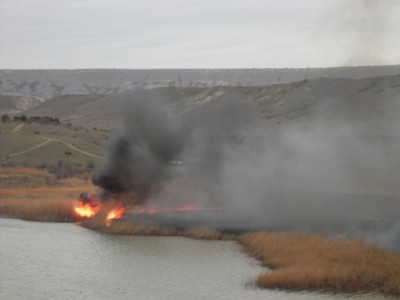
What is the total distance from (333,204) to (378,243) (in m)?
13.8

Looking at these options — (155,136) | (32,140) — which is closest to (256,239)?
(155,136)

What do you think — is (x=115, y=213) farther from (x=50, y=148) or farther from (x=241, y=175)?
(x=50, y=148)

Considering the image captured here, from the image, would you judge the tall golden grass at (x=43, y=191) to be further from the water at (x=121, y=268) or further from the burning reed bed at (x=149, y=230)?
the water at (x=121, y=268)

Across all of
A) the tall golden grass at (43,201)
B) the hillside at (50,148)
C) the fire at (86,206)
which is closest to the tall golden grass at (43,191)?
the tall golden grass at (43,201)

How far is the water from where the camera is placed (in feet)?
80.8

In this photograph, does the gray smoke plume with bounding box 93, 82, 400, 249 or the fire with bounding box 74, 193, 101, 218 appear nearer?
the gray smoke plume with bounding box 93, 82, 400, 249

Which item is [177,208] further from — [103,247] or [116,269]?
[116,269]

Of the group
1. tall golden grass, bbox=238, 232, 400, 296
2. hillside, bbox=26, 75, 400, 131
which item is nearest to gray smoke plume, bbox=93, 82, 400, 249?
tall golden grass, bbox=238, 232, 400, 296

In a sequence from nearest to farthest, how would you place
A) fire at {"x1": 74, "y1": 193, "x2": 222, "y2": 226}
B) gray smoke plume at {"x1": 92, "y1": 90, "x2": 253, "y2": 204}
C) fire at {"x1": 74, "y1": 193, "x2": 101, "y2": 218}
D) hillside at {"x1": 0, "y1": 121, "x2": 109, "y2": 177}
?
fire at {"x1": 74, "y1": 193, "x2": 222, "y2": 226} → fire at {"x1": 74, "y1": 193, "x2": 101, "y2": 218} → gray smoke plume at {"x1": 92, "y1": 90, "x2": 253, "y2": 204} → hillside at {"x1": 0, "y1": 121, "x2": 109, "y2": 177}

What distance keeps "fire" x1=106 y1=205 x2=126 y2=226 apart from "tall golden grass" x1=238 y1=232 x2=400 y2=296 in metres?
11.6

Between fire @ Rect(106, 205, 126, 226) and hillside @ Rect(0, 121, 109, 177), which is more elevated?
hillside @ Rect(0, 121, 109, 177)

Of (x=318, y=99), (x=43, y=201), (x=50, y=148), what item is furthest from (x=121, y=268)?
(x=318, y=99)

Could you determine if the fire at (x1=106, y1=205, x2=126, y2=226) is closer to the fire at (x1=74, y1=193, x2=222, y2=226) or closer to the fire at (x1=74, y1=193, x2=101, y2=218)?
the fire at (x1=74, y1=193, x2=222, y2=226)

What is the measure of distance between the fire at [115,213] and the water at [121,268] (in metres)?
1.80
